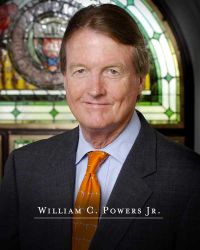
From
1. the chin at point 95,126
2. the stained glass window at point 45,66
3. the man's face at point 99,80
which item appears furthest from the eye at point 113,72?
the stained glass window at point 45,66

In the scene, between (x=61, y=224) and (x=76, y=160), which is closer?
(x=61, y=224)

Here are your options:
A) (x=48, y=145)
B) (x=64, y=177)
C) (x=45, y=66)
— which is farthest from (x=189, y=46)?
(x=64, y=177)

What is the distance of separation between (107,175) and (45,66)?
1638 millimetres

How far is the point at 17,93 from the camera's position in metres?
2.95

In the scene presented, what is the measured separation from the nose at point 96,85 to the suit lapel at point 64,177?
0.25 metres

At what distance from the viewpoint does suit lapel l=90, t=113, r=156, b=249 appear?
4.37 ft

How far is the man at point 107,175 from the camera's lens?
1.35m

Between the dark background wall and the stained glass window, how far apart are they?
0.06 meters

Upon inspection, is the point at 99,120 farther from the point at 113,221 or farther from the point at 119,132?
the point at 113,221

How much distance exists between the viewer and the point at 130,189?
1382 millimetres

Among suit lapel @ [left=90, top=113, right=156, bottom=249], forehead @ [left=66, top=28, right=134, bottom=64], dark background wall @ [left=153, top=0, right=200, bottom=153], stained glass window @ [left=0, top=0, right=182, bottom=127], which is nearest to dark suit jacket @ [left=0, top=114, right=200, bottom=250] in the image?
suit lapel @ [left=90, top=113, right=156, bottom=249]

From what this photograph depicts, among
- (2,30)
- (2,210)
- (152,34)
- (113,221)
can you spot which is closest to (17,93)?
(2,30)

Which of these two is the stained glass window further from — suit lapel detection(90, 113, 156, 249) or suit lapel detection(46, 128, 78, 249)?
suit lapel detection(90, 113, 156, 249)

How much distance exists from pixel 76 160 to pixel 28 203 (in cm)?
21
